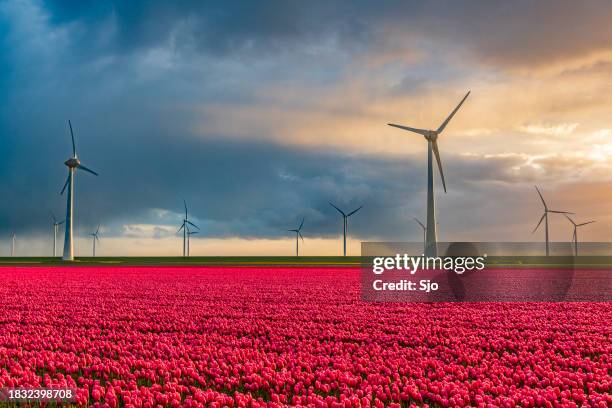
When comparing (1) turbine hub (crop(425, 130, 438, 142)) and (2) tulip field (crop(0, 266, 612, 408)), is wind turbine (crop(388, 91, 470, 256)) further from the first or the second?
(2) tulip field (crop(0, 266, 612, 408))

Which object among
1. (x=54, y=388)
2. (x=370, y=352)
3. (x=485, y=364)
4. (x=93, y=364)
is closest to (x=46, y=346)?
(x=93, y=364)

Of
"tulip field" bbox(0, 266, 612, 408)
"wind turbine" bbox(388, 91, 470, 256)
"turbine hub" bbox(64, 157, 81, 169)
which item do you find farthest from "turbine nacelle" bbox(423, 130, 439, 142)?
"turbine hub" bbox(64, 157, 81, 169)

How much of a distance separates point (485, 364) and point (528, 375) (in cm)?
125

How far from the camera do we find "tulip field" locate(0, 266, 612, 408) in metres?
11.9

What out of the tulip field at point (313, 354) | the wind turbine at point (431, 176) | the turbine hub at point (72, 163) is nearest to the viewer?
the tulip field at point (313, 354)

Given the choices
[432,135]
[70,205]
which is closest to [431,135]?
[432,135]

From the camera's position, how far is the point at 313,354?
1623 cm

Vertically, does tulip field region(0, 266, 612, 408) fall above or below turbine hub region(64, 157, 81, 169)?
below

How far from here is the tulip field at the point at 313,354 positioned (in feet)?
38.9

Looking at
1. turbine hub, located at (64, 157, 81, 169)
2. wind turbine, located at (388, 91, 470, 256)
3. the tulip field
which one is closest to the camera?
the tulip field

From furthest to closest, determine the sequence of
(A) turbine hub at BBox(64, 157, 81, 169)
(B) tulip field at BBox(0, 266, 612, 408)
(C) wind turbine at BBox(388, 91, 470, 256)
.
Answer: (A) turbine hub at BBox(64, 157, 81, 169)
(C) wind turbine at BBox(388, 91, 470, 256)
(B) tulip field at BBox(0, 266, 612, 408)

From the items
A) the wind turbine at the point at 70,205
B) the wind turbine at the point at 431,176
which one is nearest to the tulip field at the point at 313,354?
the wind turbine at the point at 431,176

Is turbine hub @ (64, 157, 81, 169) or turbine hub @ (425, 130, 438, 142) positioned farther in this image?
turbine hub @ (64, 157, 81, 169)

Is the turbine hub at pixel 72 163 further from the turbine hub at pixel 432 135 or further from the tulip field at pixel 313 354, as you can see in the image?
the tulip field at pixel 313 354
